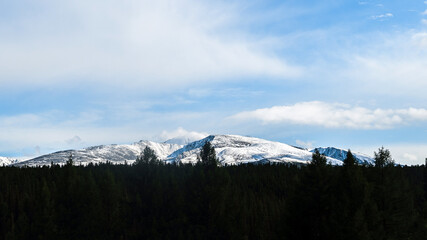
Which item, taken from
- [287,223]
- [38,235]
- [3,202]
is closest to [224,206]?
[38,235]

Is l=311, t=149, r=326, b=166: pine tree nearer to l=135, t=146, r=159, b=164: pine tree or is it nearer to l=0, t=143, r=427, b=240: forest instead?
l=0, t=143, r=427, b=240: forest

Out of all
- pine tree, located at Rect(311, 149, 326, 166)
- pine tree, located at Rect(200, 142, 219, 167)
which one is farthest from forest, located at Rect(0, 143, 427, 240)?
pine tree, located at Rect(200, 142, 219, 167)

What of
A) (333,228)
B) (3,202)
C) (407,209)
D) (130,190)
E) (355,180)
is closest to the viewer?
(333,228)

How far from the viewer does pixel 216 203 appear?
105 m

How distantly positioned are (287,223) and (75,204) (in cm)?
6419

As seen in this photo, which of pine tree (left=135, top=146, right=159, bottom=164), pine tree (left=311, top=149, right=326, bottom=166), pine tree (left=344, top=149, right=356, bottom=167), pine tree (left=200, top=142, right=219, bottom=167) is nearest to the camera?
pine tree (left=344, top=149, right=356, bottom=167)

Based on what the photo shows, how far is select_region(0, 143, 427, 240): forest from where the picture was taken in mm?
40781

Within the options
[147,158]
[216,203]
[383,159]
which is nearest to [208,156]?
[147,158]

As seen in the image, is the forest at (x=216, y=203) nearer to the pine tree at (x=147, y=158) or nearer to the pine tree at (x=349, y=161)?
the pine tree at (x=349, y=161)

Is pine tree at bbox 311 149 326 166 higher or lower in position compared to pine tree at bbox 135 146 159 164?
lower

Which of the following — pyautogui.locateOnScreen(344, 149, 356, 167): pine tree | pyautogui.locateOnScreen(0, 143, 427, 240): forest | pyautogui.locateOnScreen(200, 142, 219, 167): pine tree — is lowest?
pyautogui.locateOnScreen(0, 143, 427, 240): forest

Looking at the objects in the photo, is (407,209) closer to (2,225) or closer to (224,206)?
(224,206)

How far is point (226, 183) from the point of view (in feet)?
378

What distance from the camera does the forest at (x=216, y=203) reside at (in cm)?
4078
